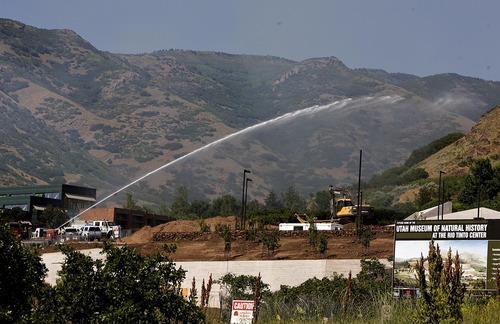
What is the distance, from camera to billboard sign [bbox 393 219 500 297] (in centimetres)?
4350

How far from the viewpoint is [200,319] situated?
30406mm

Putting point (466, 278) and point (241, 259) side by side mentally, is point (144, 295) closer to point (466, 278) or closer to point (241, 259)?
point (466, 278)

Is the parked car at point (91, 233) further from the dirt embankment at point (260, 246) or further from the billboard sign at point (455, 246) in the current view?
the billboard sign at point (455, 246)

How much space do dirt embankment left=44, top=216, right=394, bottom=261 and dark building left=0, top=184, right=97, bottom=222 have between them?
145 ft

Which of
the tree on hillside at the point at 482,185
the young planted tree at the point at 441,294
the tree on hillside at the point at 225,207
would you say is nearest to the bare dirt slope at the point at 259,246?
the tree on hillside at the point at 482,185

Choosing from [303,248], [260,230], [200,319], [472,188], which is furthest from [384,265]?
[472,188]

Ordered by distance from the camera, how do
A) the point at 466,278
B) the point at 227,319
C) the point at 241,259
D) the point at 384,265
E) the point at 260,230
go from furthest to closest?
the point at 260,230, the point at 241,259, the point at 384,265, the point at 466,278, the point at 227,319

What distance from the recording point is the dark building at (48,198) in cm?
12131

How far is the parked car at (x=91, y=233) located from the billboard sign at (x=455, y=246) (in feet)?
133

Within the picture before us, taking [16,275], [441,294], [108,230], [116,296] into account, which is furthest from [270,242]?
[441,294]

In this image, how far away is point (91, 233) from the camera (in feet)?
274

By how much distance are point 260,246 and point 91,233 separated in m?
18.4

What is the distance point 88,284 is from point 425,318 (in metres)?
10.1

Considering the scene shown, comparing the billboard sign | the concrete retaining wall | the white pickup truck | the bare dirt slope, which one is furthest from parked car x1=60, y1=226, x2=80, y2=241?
the billboard sign
